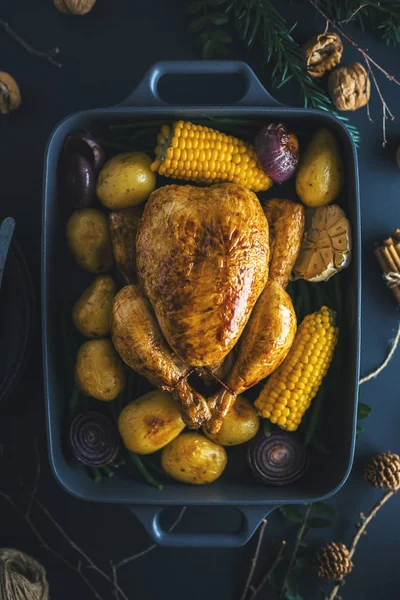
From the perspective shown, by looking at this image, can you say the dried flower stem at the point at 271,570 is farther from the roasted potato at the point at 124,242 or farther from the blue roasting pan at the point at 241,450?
the roasted potato at the point at 124,242

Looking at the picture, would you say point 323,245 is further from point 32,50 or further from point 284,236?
point 32,50

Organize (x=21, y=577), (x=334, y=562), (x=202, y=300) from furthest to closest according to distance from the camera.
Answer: (x=334, y=562) < (x=21, y=577) < (x=202, y=300)

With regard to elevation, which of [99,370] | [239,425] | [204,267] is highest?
[204,267]

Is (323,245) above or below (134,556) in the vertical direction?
above

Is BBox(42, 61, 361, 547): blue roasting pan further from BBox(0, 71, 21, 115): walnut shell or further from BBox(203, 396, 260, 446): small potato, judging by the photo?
BBox(0, 71, 21, 115): walnut shell

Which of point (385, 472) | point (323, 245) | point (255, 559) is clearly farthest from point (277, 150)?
point (255, 559)

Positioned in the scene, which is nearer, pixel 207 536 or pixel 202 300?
pixel 202 300
